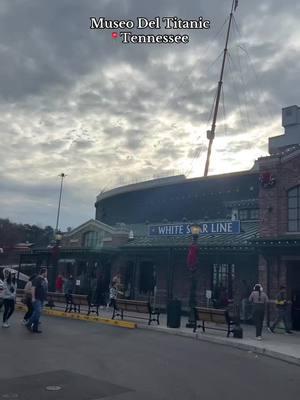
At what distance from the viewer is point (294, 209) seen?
17797mm

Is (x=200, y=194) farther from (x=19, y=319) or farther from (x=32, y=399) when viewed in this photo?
(x=32, y=399)

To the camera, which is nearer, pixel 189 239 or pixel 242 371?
pixel 242 371

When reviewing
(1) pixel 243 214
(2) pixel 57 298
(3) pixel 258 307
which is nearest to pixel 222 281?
(3) pixel 258 307

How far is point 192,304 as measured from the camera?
16.0 meters

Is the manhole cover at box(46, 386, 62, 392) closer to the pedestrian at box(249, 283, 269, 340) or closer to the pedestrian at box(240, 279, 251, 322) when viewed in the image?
the pedestrian at box(249, 283, 269, 340)

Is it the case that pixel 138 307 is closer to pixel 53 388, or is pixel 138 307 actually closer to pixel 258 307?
pixel 258 307

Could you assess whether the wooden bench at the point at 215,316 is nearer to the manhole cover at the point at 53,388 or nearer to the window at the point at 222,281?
the window at the point at 222,281

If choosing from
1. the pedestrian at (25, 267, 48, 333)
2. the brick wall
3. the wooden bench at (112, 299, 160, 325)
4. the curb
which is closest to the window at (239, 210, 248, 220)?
the brick wall

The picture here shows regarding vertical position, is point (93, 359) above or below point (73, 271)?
below

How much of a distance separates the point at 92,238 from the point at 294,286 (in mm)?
15285

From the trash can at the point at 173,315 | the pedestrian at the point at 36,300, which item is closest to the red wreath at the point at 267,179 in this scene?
the trash can at the point at 173,315

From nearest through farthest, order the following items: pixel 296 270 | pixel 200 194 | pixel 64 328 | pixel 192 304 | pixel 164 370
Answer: pixel 164 370 < pixel 64 328 < pixel 192 304 < pixel 296 270 < pixel 200 194

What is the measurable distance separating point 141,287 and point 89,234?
20.8 feet

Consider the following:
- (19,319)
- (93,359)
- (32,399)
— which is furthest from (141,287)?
(32,399)
